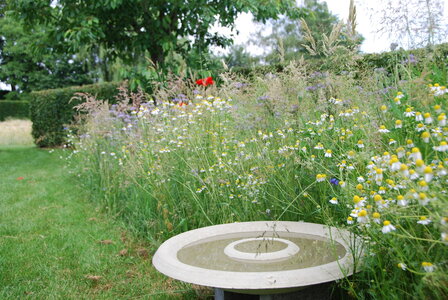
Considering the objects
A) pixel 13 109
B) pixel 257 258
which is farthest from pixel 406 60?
pixel 13 109

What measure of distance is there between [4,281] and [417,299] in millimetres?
2828

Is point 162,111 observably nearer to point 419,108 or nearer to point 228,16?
point 419,108

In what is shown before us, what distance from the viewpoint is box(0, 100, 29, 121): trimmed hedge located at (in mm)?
27297

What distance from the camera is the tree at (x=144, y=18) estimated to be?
7.94 metres

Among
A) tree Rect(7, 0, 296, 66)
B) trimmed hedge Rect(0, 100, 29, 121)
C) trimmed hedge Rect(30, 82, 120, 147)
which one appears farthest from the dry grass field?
trimmed hedge Rect(0, 100, 29, 121)

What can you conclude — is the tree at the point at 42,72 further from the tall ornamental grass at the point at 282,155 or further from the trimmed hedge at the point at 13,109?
the tall ornamental grass at the point at 282,155

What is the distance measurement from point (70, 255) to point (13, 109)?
27524mm

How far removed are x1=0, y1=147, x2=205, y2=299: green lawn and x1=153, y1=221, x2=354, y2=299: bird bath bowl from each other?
0.47 m

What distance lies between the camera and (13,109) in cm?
2764

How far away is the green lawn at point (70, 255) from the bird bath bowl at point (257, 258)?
47 cm

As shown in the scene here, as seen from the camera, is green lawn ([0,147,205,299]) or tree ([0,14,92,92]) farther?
tree ([0,14,92,92])

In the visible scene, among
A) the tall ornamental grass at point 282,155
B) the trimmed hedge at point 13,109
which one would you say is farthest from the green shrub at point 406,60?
the trimmed hedge at point 13,109

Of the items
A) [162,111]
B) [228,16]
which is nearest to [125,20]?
[228,16]

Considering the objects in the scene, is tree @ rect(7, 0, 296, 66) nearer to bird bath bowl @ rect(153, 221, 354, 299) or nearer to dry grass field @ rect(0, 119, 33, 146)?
bird bath bowl @ rect(153, 221, 354, 299)
